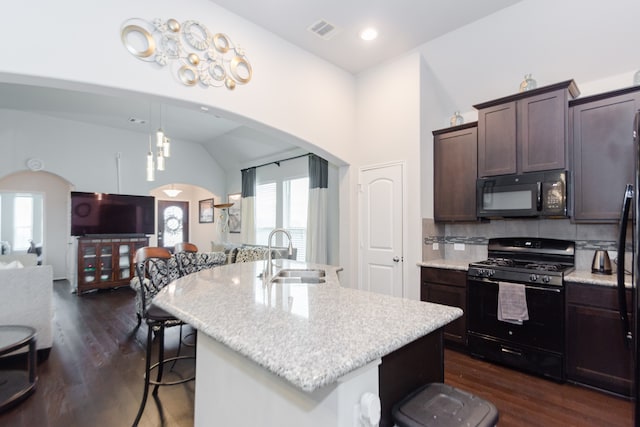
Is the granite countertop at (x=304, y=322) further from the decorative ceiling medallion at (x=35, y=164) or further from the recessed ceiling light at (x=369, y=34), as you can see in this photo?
the decorative ceiling medallion at (x=35, y=164)

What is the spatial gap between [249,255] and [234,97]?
2.99 metres

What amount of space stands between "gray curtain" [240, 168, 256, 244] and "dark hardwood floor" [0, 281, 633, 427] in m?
3.79

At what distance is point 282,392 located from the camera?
3.38ft

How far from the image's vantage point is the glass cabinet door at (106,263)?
6.29 metres

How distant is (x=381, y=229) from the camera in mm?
3854

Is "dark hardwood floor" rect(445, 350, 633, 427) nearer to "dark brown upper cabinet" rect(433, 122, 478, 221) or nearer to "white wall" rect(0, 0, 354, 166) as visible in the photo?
"dark brown upper cabinet" rect(433, 122, 478, 221)

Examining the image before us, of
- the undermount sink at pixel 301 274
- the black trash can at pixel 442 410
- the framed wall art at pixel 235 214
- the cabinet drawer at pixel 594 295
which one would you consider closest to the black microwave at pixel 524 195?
the cabinet drawer at pixel 594 295

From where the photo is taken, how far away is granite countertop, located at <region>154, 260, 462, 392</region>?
34.4 inches

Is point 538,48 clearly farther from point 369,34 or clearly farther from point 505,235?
point 505,235

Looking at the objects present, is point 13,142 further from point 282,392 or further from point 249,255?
point 282,392

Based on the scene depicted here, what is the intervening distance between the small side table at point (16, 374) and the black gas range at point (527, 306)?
153 inches

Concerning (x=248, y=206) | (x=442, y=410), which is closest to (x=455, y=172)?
(x=442, y=410)

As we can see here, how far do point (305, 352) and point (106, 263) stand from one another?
702cm

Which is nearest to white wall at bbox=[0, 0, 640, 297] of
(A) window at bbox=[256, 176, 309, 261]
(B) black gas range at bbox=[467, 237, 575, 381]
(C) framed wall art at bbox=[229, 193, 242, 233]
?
(B) black gas range at bbox=[467, 237, 575, 381]
